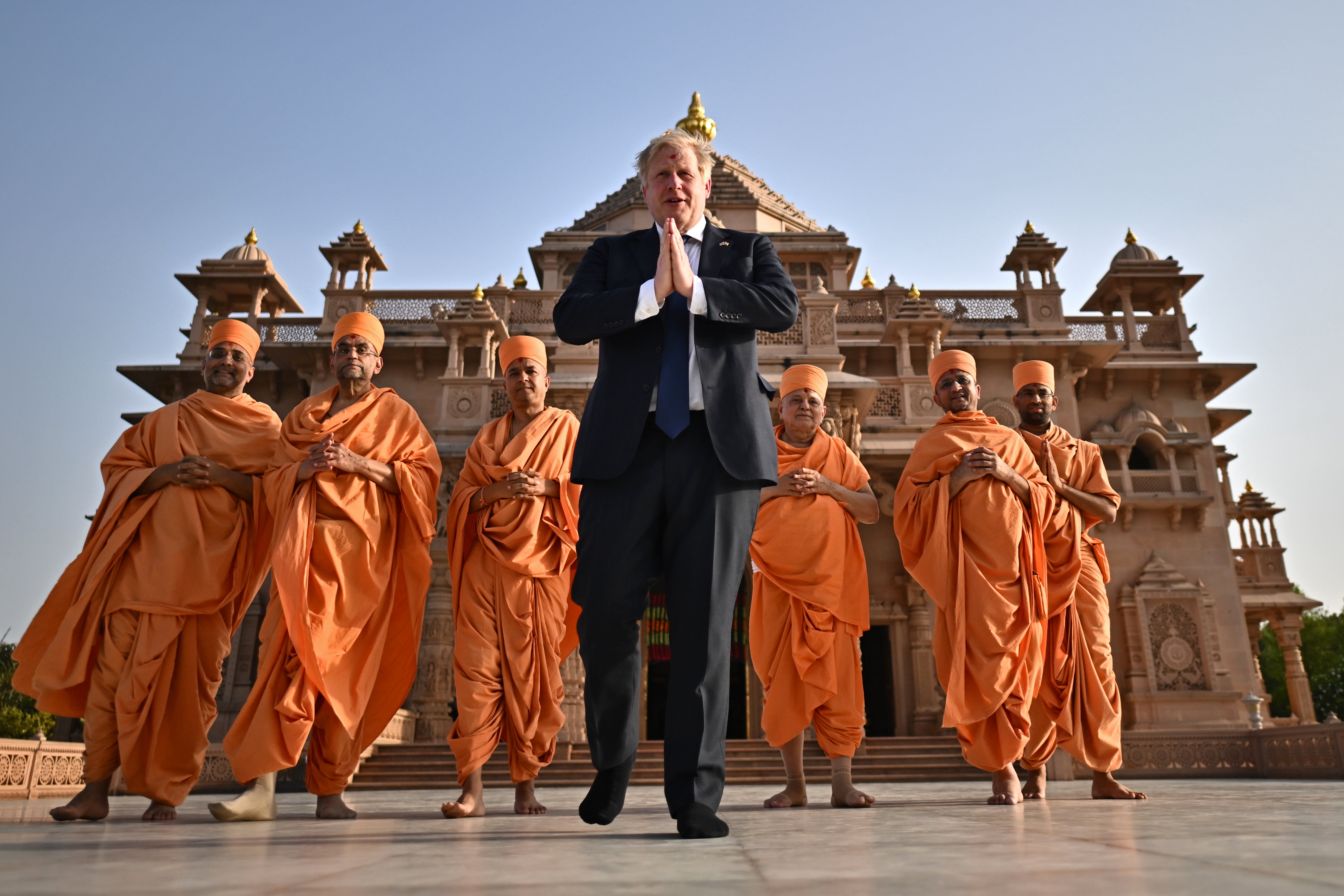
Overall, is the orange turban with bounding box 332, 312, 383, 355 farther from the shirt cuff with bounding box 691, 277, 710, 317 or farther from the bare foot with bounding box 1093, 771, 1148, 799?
the bare foot with bounding box 1093, 771, 1148, 799

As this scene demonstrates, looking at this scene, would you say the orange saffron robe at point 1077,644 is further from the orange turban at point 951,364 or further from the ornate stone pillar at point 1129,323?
the ornate stone pillar at point 1129,323

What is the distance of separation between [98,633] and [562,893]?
145 inches

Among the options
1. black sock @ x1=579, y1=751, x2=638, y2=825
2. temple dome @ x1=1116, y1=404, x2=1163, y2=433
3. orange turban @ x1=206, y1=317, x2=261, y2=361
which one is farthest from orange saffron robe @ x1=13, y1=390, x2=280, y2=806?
temple dome @ x1=1116, y1=404, x2=1163, y2=433

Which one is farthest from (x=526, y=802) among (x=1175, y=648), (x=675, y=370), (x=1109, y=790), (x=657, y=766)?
(x=1175, y=648)

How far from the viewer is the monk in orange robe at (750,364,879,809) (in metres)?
4.71

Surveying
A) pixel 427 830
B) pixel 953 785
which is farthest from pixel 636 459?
pixel 953 785

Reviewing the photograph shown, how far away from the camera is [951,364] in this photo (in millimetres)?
5062

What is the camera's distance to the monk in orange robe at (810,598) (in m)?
4.71

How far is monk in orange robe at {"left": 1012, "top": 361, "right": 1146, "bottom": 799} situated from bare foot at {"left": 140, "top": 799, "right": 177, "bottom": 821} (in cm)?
389

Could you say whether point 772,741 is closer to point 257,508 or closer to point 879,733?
point 257,508

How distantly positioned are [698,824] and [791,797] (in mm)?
2331

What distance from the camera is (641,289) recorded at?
282 cm

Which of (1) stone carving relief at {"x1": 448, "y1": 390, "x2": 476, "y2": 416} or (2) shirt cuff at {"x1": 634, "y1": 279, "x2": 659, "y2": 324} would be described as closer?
(2) shirt cuff at {"x1": 634, "y1": 279, "x2": 659, "y2": 324}

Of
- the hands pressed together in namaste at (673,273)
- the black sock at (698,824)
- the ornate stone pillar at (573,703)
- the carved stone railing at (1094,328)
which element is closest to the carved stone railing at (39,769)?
the ornate stone pillar at (573,703)
